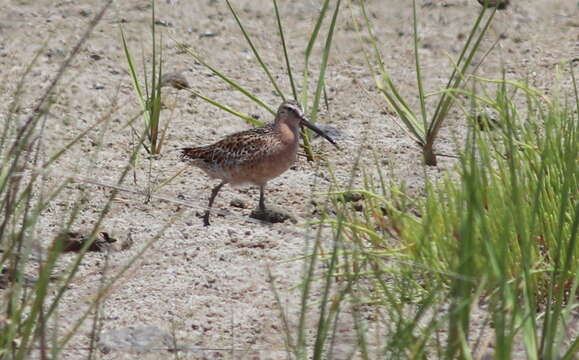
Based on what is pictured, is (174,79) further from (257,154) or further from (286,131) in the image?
(257,154)

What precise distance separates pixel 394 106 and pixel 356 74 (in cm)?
224

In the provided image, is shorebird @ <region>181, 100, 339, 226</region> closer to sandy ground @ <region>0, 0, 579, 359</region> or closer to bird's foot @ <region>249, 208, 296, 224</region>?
bird's foot @ <region>249, 208, 296, 224</region>

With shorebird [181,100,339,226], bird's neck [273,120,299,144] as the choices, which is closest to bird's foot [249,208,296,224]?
shorebird [181,100,339,226]

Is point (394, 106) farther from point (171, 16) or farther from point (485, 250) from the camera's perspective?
point (171, 16)

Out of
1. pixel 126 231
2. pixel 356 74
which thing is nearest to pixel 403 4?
pixel 356 74

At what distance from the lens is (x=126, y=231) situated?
524 centimetres

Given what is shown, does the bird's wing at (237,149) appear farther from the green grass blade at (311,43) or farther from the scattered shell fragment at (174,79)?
the scattered shell fragment at (174,79)

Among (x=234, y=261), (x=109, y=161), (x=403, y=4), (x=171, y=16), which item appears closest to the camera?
(x=234, y=261)

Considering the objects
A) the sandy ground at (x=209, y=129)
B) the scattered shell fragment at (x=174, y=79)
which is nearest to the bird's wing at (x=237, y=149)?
the sandy ground at (x=209, y=129)

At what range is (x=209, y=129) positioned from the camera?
690 cm

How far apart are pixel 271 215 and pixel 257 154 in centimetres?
38

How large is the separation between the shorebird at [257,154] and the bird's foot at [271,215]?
0.01 metres

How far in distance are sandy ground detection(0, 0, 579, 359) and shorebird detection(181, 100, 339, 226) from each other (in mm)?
203

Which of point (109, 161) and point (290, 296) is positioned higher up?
point (109, 161)
